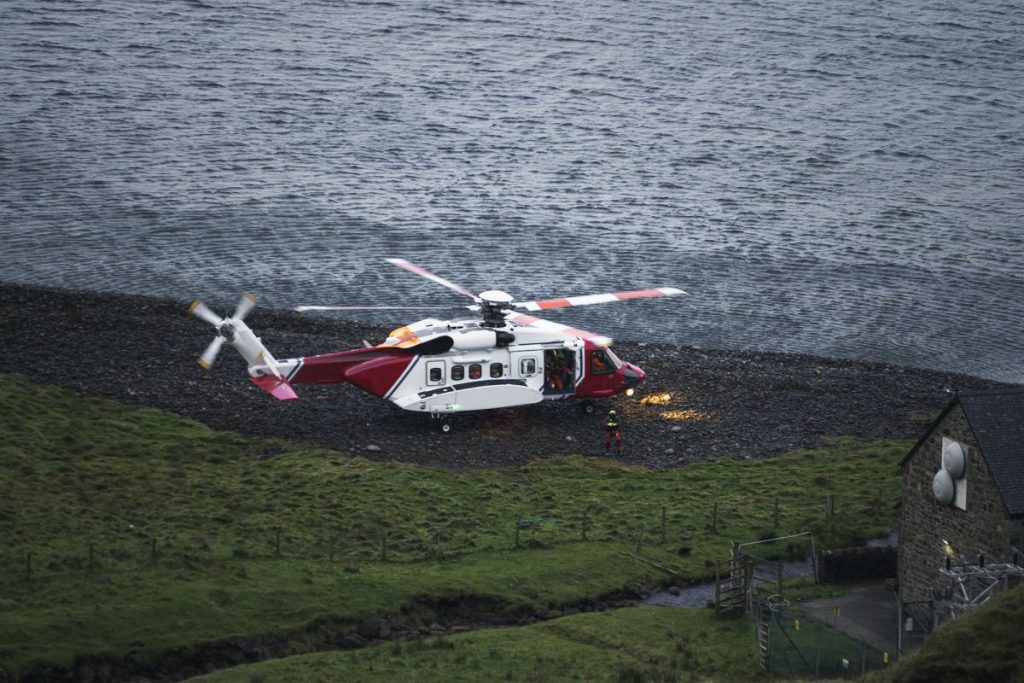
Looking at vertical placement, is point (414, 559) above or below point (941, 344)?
above

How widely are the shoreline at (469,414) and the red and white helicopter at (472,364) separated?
148 cm

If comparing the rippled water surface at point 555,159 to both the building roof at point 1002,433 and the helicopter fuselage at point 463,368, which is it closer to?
the helicopter fuselage at point 463,368

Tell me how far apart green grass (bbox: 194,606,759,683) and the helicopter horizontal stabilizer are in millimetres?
14429

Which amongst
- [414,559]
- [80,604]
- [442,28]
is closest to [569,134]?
[442,28]

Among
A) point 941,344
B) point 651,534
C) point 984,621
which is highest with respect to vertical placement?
point 984,621

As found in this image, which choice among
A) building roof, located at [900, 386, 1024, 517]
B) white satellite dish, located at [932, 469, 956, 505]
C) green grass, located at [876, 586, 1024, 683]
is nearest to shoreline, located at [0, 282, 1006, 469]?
white satellite dish, located at [932, 469, 956, 505]

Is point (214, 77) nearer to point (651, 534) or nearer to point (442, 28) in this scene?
point (442, 28)

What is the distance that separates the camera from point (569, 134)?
107875 mm

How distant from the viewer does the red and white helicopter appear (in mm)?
53156

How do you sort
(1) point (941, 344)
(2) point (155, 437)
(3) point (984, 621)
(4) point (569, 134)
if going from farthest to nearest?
1. (4) point (569, 134)
2. (1) point (941, 344)
3. (2) point (155, 437)
4. (3) point (984, 621)

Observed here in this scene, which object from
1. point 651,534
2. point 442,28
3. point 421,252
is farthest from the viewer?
point 442,28

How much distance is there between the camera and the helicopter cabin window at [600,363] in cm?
5650

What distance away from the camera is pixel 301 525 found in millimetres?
45562

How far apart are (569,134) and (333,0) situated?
121 ft
